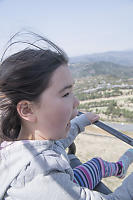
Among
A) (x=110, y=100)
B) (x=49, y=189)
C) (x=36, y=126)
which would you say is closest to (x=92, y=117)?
(x=36, y=126)

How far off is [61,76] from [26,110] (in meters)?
0.13

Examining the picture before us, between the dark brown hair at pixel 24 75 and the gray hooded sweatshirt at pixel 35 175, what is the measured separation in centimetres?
11

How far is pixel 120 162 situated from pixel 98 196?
1.32 feet

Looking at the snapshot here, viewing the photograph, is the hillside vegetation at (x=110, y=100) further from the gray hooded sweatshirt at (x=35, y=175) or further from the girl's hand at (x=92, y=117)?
the gray hooded sweatshirt at (x=35, y=175)

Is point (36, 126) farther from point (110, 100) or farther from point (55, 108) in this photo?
point (110, 100)

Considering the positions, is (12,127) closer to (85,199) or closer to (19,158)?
(19,158)

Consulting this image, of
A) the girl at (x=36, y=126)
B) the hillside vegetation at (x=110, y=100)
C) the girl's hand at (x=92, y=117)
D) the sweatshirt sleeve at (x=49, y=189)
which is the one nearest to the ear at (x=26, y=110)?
the girl at (x=36, y=126)

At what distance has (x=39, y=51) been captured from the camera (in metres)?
0.63

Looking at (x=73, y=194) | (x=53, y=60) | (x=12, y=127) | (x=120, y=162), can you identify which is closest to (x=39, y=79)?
(x=53, y=60)

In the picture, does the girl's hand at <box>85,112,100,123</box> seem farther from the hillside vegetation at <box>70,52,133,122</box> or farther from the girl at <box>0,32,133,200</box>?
the hillside vegetation at <box>70,52,133,122</box>

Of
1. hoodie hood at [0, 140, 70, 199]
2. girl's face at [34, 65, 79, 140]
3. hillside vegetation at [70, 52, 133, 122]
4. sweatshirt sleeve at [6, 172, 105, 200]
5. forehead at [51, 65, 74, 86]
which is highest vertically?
forehead at [51, 65, 74, 86]

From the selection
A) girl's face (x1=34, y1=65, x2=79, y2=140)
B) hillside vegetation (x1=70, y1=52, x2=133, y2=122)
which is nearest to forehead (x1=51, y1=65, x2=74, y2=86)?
girl's face (x1=34, y1=65, x2=79, y2=140)

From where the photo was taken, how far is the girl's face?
59cm

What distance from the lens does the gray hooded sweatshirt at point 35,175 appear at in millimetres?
502
